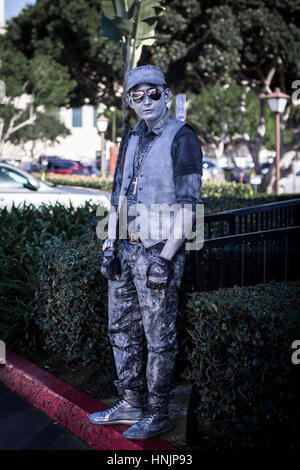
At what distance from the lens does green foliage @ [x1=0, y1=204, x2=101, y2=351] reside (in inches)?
214

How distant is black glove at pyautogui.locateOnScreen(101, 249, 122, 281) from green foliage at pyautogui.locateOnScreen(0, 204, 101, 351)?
1738mm

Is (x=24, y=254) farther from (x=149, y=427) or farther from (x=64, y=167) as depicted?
(x=64, y=167)

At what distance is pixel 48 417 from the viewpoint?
4324 mm

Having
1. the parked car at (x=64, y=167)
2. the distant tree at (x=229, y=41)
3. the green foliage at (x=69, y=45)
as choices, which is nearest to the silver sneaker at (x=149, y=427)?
the distant tree at (x=229, y=41)

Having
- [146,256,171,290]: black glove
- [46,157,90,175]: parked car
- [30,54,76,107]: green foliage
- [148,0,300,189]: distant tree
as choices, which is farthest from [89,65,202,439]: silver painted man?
[46,157,90,175]: parked car

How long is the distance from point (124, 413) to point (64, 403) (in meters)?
0.56

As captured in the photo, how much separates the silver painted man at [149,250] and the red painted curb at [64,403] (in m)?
0.08

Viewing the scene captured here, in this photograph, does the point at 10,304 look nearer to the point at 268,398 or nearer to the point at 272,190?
the point at 268,398

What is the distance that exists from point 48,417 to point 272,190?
21.3 metres

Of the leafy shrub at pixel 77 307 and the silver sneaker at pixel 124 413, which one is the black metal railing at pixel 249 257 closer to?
the leafy shrub at pixel 77 307

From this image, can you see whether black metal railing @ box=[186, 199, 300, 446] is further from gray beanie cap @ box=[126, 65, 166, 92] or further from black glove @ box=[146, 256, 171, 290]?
gray beanie cap @ box=[126, 65, 166, 92]

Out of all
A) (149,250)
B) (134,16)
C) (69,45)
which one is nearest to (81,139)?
(69,45)
